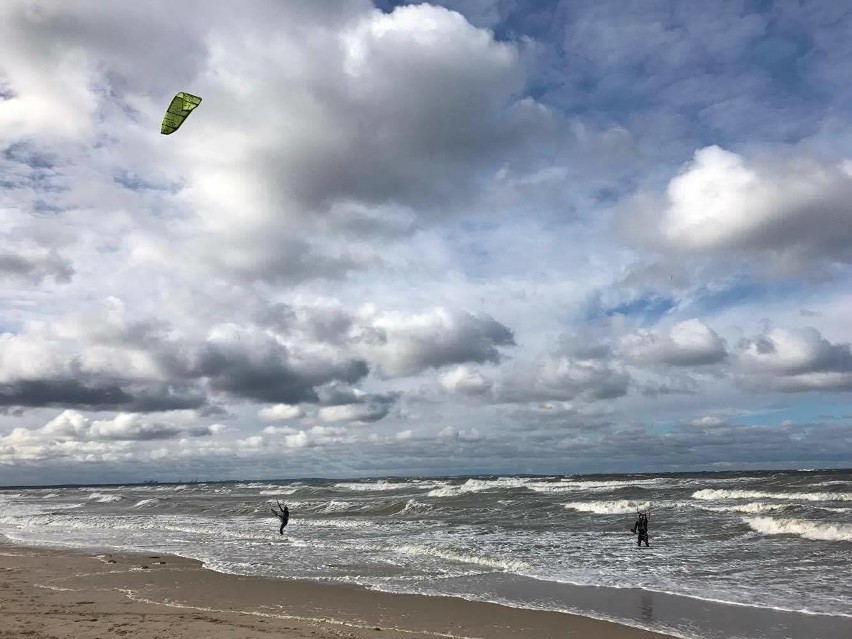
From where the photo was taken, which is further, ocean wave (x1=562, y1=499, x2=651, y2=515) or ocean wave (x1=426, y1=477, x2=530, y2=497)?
ocean wave (x1=426, y1=477, x2=530, y2=497)

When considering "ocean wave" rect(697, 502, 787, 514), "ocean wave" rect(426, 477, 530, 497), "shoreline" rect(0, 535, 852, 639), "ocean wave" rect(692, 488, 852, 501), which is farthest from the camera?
"ocean wave" rect(426, 477, 530, 497)

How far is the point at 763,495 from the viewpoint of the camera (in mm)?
41281

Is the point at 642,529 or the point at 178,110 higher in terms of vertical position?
the point at 178,110

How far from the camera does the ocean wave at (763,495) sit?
3688 cm

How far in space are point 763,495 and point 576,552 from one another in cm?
2789

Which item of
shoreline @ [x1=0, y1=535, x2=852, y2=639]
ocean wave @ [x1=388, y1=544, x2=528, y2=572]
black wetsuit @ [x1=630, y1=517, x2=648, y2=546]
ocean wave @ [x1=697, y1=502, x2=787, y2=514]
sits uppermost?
black wetsuit @ [x1=630, y1=517, x2=648, y2=546]

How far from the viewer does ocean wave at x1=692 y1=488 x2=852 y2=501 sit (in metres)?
36.9

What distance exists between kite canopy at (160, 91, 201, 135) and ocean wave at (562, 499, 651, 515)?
26.7 meters

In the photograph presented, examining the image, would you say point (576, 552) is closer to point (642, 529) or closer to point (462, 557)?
point (642, 529)

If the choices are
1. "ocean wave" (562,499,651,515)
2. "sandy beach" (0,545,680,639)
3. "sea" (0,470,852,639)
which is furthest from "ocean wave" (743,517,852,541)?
"sandy beach" (0,545,680,639)

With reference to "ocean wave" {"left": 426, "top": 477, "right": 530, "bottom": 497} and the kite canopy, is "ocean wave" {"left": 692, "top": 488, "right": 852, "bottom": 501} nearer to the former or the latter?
"ocean wave" {"left": 426, "top": 477, "right": 530, "bottom": 497}

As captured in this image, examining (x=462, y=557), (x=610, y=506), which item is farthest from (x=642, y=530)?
(x=610, y=506)

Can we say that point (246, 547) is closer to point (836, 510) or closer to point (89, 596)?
point (89, 596)

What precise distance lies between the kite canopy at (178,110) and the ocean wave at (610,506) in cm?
2668
